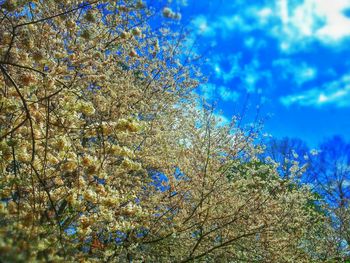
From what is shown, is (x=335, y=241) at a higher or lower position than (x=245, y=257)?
higher

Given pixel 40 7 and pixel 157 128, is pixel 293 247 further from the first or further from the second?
pixel 40 7

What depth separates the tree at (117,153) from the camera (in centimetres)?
430

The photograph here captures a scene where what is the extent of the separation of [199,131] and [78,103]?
6256mm

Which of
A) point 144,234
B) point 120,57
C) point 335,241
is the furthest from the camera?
point 335,241

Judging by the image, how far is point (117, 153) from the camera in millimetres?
4246

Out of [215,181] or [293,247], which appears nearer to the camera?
[215,181]

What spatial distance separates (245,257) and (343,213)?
10270 millimetres

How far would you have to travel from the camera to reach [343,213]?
16062mm

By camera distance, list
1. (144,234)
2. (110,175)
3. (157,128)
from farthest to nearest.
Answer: (157,128) → (144,234) → (110,175)

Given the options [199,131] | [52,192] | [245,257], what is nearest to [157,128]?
[199,131]

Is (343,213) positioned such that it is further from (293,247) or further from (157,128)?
(157,128)

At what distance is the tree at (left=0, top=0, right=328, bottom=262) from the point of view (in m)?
4.30

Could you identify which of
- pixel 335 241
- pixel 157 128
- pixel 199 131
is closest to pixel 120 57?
pixel 157 128

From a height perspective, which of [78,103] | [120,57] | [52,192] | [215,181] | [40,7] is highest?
[120,57]
